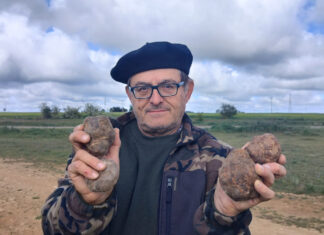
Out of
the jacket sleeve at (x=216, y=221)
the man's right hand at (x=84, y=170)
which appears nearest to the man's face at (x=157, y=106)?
the man's right hand at (x=84, y=170)

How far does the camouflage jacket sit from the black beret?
2.06 feet

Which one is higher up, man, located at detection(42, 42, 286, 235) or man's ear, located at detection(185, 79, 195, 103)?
man's ear, located at detection(185, 79, 195, 103)

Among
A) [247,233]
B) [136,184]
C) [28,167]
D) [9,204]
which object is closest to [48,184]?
[9,204]

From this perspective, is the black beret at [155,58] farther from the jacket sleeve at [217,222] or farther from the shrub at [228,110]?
the shrub at [228,110]

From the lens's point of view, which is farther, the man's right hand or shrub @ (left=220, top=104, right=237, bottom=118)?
shrub @ (left=220, top=104, right=237, bottom=118)

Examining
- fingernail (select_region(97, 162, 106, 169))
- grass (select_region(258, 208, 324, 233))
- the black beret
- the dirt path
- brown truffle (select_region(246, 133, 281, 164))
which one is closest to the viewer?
fingernail (select_region(97, 162, 106, 169))

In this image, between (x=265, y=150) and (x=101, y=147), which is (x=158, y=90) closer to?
(x=101, y=147)

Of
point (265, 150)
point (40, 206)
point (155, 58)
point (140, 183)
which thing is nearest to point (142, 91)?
point (155, 58)

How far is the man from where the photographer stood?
2.01 meters

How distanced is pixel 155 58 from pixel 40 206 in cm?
581

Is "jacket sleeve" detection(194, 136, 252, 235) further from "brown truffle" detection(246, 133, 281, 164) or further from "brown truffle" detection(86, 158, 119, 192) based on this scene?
"brown truffle" detection(86, 158, 119, 192)

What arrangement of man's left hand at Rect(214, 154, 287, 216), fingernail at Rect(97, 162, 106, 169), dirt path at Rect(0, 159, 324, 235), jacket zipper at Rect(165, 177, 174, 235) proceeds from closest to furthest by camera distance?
1. man's left hand at Rect(214, 154, 287, 216)
2. fingernail at Rect(97, 162, 106, 169)
3. jacket zipper at Rect(165, 177, 174, 235)
4. dirt path at Rect(0, 159, 324, 235)

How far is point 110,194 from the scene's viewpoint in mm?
2121

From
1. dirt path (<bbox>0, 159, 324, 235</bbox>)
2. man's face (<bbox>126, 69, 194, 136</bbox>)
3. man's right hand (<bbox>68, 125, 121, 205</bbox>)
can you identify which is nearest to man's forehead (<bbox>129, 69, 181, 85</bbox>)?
man's face (<bbox>126, 69, 194, 136</bbox>)
